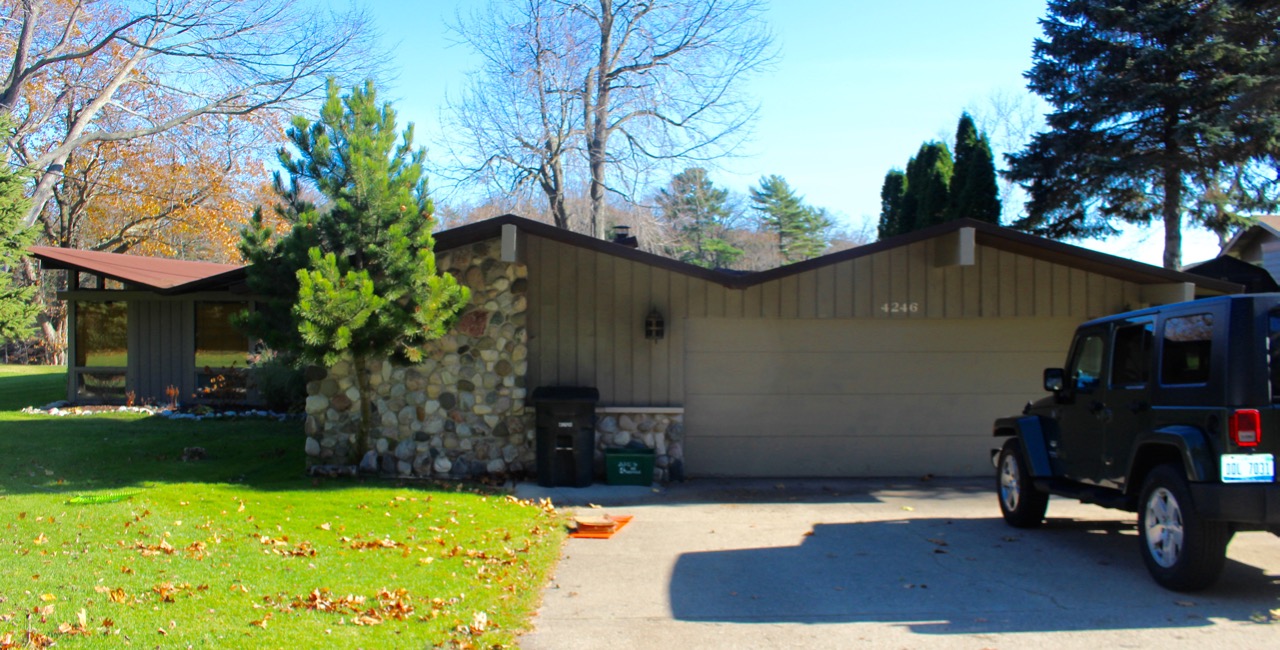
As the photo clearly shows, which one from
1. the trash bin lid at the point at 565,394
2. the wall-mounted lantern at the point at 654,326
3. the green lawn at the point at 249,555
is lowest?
the green lawn at the point at 249,555

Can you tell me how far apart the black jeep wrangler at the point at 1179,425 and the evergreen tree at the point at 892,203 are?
17795 mm

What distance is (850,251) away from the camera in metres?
11.6

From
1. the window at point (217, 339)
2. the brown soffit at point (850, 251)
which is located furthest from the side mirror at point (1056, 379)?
the window at point (217, 339)

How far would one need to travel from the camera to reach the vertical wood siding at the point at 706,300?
11641mm

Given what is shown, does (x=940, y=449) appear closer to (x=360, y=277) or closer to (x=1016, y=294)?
(x=1016, y=294)

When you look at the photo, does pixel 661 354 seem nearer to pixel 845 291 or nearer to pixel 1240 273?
pixel 845 291

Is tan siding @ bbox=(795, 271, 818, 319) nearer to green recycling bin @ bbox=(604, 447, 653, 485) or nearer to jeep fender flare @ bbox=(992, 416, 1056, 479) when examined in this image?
green recycling bin @ bbox=(604, 447, 653, 485)

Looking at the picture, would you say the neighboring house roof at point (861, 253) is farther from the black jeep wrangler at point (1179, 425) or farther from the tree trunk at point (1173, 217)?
the tree trunk at point (1173, 217)

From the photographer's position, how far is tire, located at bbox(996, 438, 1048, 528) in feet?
28.5

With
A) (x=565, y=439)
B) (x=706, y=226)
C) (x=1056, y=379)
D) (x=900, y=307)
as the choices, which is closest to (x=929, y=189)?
(x=900, y=307)

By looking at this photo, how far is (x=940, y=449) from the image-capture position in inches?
487

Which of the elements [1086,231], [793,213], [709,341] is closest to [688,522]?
[709,341]

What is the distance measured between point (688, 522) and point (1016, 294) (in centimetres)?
563

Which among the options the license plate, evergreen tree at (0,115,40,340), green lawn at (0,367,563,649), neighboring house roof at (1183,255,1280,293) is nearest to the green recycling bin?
green lawn at (0,367,563,649)
